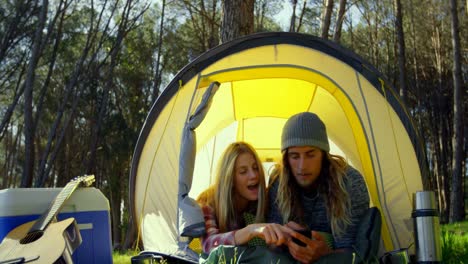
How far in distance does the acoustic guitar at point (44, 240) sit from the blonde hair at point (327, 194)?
1.24 m

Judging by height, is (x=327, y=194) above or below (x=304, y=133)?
below

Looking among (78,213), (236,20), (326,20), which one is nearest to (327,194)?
(78,213)

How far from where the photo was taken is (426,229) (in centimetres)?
277

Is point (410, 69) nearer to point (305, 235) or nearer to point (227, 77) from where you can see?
point (227, 77)

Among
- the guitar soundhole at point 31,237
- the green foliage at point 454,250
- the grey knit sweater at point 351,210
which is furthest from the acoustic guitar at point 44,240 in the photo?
the green foliage at point 454,250

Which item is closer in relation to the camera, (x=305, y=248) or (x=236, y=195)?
(x=305, y=248)

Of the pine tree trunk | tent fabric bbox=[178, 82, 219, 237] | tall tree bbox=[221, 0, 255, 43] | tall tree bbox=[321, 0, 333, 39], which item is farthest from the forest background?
tent fabric bbox=[178, 82, 219, 237]

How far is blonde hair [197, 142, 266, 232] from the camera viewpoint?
135 inches

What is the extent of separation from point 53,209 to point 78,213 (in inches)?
9.1

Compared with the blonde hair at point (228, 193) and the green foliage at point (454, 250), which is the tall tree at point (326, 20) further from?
the blonde hair at point (228, 193)

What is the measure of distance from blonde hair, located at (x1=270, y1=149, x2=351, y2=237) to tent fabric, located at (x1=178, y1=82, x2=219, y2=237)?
1.66ft

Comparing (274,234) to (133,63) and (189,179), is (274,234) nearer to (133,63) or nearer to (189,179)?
(189,179)

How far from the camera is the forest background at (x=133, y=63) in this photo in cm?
1428

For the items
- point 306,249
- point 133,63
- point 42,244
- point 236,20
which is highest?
point 133,63
